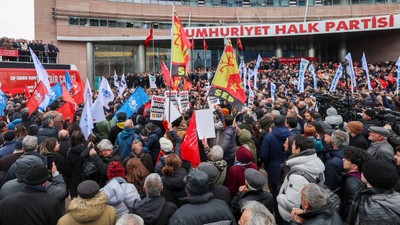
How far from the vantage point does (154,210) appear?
361 centimetres

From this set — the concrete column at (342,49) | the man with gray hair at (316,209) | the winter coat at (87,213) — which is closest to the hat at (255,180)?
the man with gray hair at (316,209)

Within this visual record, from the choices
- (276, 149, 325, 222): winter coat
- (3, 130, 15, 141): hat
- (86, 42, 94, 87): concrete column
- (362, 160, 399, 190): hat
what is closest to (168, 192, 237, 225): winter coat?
(276, 149, 325, 222): winter coat

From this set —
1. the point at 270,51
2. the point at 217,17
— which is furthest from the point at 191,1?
the point at 270,51

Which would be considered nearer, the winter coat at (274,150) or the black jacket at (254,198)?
the black jacket at (254,198)

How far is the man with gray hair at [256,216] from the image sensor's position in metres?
2.59

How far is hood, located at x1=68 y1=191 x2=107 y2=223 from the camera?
3.13 m

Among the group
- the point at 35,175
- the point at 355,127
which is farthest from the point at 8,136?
the point at 355,127

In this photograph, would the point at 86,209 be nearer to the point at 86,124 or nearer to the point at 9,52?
the point at 86,124

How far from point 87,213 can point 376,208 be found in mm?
2713

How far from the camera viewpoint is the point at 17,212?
3.41 m

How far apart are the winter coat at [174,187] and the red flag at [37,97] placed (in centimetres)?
697

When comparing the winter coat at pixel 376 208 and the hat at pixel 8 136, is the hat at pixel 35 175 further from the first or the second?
the winter coat at pixel 376 208

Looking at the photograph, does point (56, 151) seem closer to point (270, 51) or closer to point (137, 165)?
point (137, 165)

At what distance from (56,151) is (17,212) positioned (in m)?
2.35
